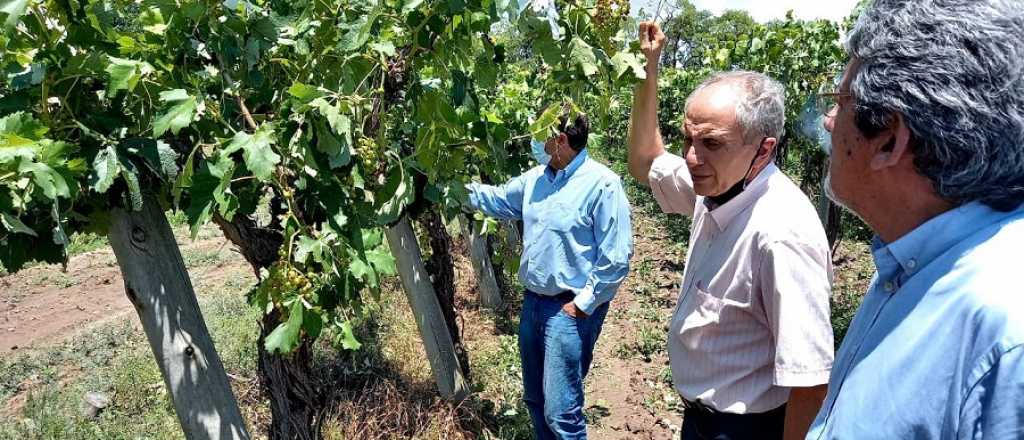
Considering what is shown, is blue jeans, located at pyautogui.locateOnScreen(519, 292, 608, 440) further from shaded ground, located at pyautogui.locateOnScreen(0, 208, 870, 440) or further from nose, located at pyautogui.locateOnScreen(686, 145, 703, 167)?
nose, located at pyautogui.locateOnScreen(686, 145, 703, 167)

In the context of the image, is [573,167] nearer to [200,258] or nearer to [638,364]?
[638,364]

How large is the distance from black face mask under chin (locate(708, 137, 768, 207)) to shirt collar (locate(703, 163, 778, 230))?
0.08 ft

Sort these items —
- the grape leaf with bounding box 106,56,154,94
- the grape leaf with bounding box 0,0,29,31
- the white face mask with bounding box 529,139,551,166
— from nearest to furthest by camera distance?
the grape leaf with bounding box 0,0,29,31
the grape leaf with bounding box 106,56,154,94
the white face mask with bounding box 529,139,551,166

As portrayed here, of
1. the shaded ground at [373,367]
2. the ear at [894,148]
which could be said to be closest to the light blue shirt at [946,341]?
the ear at [894,148]

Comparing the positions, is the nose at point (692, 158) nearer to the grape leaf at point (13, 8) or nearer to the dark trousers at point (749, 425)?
the dark trousers at point (749, 425)

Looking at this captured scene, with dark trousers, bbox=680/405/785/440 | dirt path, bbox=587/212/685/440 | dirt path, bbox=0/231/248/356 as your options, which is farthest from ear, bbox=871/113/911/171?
dirt path, bbox=0/231/248/356

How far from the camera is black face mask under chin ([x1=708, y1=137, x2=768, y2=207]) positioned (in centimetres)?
173

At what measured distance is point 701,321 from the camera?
5.78 feet

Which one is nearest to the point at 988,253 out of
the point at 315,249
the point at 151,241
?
the point at 315,249

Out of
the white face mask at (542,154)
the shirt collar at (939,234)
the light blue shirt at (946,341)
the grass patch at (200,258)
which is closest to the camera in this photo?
the light blue shirt at (946,341)

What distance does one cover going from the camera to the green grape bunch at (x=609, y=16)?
1474 mm

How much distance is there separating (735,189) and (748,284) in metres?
Answer: 0.28

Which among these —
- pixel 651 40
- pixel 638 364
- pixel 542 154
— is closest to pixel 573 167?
pixel 542 154

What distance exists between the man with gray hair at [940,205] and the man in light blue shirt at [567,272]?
196cm
